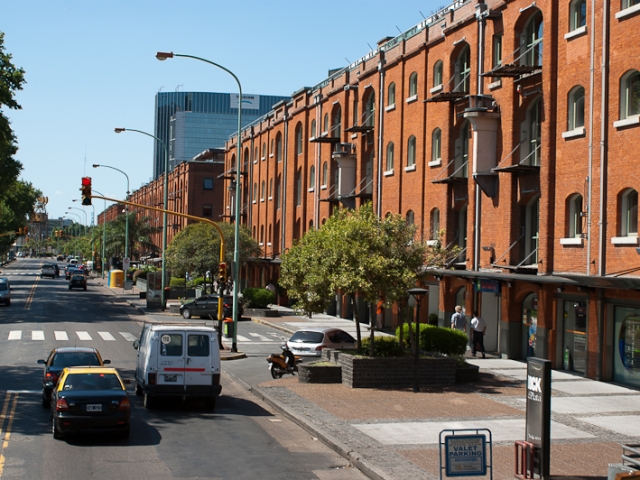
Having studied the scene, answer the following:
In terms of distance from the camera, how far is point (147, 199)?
122875 mm

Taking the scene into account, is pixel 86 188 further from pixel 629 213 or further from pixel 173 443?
pixel 629 213

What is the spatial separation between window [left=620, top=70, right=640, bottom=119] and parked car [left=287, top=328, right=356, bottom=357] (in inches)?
479

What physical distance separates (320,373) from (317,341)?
17.2ft

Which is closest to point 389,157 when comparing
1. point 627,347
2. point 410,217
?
point 410,217

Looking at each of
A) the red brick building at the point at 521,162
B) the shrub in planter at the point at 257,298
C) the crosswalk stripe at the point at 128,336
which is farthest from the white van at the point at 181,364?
the shrub in planter at the point at 257,298

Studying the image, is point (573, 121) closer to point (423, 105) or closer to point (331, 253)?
point (331, 253)

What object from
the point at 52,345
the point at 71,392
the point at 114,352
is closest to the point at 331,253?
the point at 71,392

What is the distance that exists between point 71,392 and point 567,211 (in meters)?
17.8

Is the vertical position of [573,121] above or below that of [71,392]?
above

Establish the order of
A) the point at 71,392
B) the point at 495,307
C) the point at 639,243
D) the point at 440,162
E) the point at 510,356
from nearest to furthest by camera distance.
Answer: the point at 71,392 < the point at 639,243 < the point at 510,356 < the point at 495,307 < the point at 440,162

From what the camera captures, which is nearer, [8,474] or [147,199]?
[8,474]

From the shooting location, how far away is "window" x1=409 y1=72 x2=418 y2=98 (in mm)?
39906

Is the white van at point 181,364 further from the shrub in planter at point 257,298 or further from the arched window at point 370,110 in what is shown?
the shrub in planter at point 257,298

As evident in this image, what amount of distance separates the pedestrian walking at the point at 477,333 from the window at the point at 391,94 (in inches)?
604
